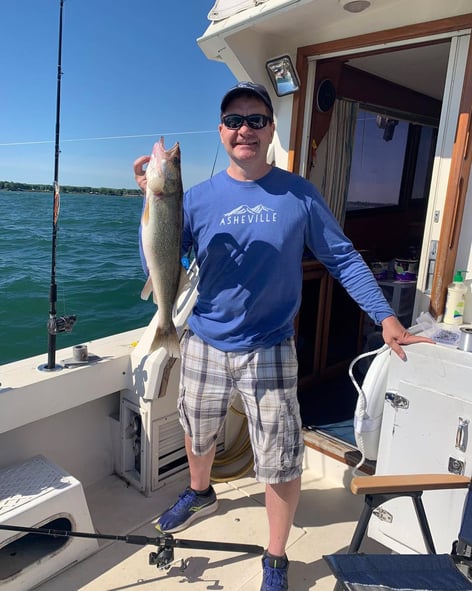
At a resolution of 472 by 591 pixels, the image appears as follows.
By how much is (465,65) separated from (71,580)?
2.95m

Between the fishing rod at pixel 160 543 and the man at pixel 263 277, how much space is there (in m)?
0.15

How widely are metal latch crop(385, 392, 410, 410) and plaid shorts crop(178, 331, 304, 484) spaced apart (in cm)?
37

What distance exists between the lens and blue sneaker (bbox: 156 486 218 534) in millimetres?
2254

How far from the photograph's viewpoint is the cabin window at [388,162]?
446cm

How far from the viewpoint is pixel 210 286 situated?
191 cm

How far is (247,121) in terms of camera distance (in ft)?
5.90

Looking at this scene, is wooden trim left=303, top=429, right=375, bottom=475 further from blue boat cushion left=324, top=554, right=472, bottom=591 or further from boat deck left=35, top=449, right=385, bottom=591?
blue boat cushion left=324, top=554, right=472, bottom=591

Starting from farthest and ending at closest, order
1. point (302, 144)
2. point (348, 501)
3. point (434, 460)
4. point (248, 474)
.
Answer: point (302, 144) < point (248, 474) < point (348, 501) < point (434, 460)

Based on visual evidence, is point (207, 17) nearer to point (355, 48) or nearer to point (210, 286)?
point (355, 48)

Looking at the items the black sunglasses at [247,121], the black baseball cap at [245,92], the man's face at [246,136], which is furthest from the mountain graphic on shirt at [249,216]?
the black baseball cap at [245,92]

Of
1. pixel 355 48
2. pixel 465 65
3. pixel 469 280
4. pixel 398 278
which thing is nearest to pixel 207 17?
pixel 355 48

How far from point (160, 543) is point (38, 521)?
0.51 meters

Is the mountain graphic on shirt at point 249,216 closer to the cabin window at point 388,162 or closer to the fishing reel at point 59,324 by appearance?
the fishing reel at point 59,324

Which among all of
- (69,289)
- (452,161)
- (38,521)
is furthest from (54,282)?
(69,289)
